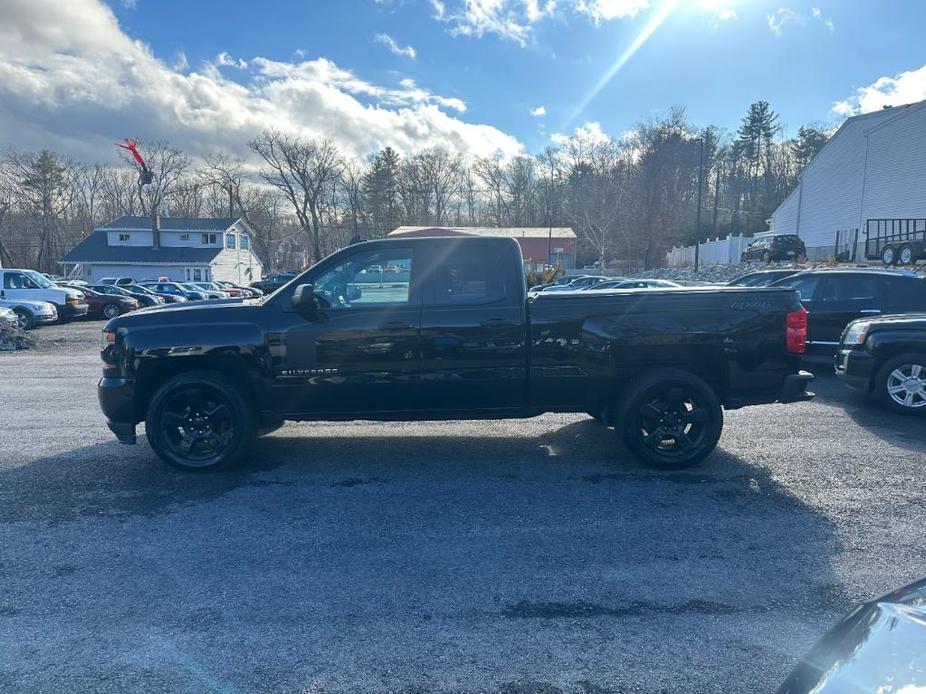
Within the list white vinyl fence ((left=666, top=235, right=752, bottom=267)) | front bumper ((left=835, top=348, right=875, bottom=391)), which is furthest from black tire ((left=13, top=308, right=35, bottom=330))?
white vinyl fence ((left=666, top=235, right=752, bottom=267))

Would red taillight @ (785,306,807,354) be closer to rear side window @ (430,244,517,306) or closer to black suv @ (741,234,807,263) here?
rear side window @ (430,244,517,306)

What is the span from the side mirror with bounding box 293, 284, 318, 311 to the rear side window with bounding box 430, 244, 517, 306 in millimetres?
1041

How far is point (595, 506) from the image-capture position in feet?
14.9

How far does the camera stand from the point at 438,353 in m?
5.17

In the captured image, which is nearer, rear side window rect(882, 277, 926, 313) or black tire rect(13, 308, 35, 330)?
rear side window rect(882, 277, 926, 313)

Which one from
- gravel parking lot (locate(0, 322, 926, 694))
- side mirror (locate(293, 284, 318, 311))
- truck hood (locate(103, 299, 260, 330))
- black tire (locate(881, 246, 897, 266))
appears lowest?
gravel parking lot (locate(0, 322, 926, 694))

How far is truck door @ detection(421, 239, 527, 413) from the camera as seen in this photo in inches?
203

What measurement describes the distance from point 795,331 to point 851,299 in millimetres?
5508

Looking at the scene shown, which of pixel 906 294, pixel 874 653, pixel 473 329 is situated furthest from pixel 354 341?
pixel 906 294

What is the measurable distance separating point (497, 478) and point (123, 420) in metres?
3.39

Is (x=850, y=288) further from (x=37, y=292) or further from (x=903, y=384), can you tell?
(x=37, y=292)

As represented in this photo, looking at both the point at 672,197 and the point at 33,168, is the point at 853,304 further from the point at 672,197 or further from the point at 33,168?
the point at 33,168

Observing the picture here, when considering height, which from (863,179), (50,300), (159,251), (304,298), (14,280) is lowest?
(50,300)

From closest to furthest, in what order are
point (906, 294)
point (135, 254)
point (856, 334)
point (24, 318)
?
point (856, 334) → point (906, 294) → point (24, 318) → point (135, 254)
